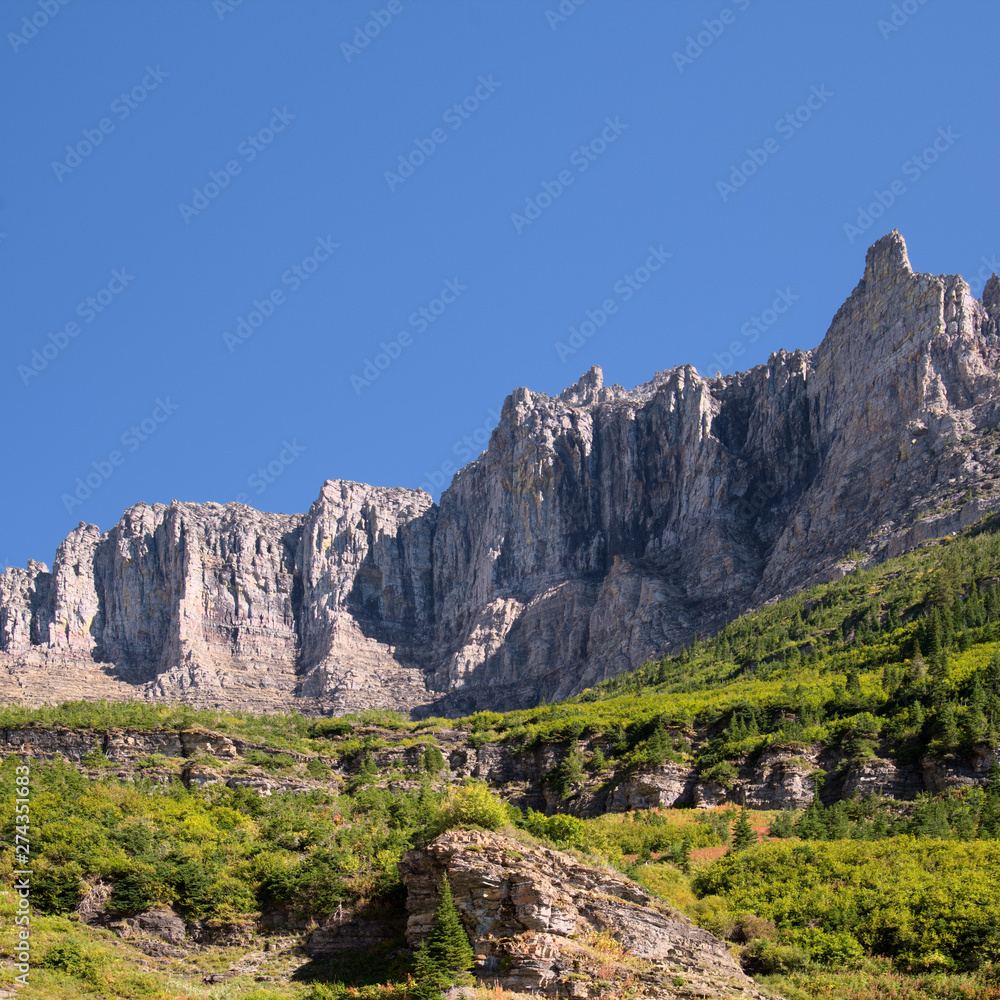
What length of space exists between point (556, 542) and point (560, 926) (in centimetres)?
12760

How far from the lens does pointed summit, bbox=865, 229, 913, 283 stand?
142 meters

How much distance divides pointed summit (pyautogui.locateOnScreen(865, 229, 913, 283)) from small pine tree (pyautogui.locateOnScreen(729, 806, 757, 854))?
313ft

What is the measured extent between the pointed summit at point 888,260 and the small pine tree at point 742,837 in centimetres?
9535

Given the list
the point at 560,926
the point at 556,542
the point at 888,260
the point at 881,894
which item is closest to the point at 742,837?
the point at 881,894

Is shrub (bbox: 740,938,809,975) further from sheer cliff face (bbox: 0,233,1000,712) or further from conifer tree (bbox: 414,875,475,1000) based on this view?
sheer cliff face (bbox: 0,233,1000,712)

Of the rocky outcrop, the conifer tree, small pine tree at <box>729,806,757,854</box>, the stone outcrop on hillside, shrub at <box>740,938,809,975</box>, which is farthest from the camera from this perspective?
the stone outcrop on hillside

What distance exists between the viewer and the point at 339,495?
190 metres

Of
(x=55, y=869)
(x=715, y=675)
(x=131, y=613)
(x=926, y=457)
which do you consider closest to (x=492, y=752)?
(x=715, y=675)

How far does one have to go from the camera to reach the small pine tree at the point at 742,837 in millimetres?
60188

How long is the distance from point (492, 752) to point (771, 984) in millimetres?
45836

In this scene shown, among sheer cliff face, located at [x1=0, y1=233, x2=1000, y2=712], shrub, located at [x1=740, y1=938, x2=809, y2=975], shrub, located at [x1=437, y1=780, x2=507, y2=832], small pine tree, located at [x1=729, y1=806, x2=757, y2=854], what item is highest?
sheer cliff face, located at [x1=0, y1=233, x2=1000, y2=712]

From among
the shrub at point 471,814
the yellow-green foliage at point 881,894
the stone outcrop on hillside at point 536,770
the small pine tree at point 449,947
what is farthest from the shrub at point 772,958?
the stone outcrop on hillside at point 536,770

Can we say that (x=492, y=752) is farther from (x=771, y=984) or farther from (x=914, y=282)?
(x=914, y=282)

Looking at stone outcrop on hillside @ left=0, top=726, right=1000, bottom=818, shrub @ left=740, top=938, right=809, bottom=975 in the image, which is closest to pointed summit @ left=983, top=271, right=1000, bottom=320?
stone outcrop on hillside @ left=0, top=726, right=1000, bottom=818
